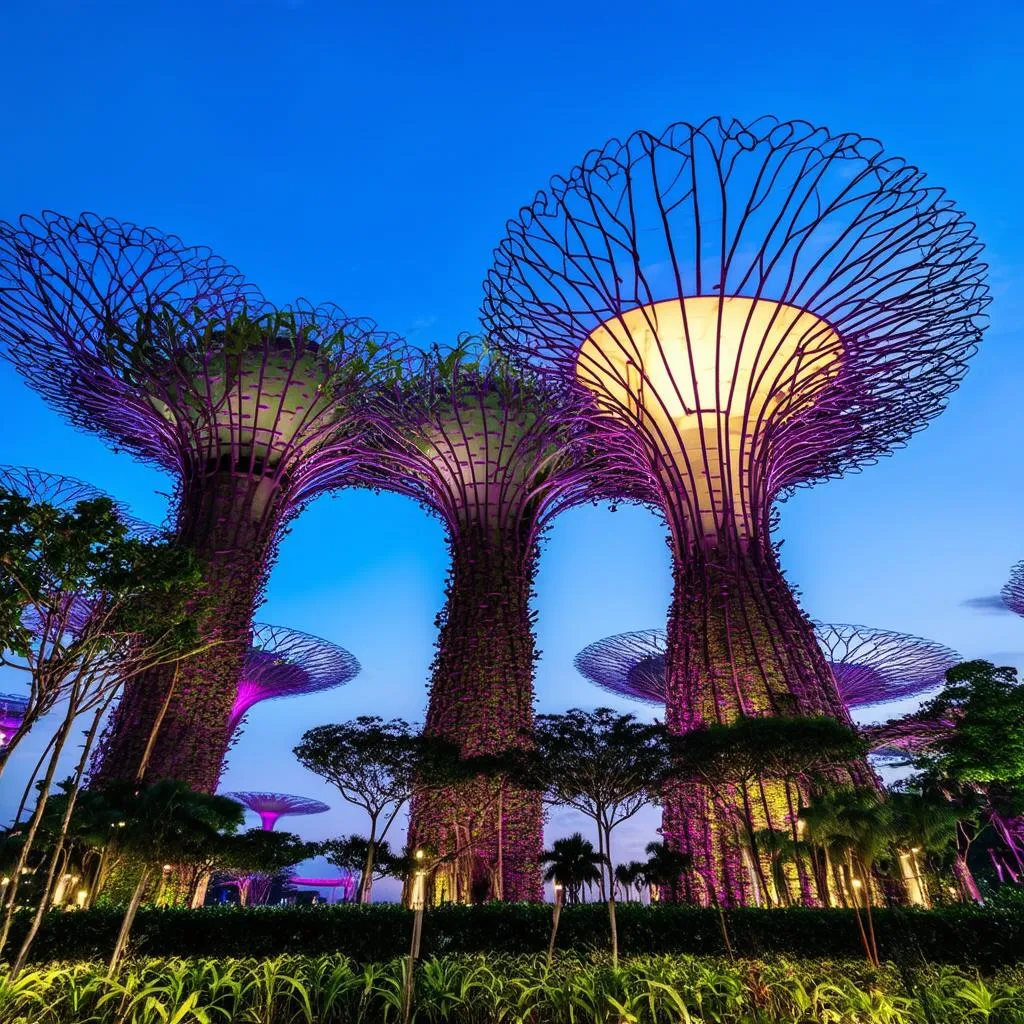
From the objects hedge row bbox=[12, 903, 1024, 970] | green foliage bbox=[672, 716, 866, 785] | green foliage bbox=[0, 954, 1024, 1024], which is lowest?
green foliage bbox=[0, 954, 1024, 1024]

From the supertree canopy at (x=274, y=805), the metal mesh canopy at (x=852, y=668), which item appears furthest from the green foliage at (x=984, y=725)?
the supertree canopy at (x=274, y=805)

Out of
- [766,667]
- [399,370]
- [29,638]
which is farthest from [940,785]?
[29,638]

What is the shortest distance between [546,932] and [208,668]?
11749 mm

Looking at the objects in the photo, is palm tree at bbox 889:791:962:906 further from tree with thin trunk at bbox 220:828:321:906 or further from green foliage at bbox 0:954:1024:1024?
tree with thin trunk at bbox 220:828:321:906

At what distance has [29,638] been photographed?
8375 mm

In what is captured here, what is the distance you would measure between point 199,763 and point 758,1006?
16022mm

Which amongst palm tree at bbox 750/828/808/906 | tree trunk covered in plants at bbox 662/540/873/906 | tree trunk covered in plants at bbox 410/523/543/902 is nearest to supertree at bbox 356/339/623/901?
tree trunk covered in plants at bbox 410/523/543/902

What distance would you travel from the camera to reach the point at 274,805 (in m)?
47.8

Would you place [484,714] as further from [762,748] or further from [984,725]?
[984,725]

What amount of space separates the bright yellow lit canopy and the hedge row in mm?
9651

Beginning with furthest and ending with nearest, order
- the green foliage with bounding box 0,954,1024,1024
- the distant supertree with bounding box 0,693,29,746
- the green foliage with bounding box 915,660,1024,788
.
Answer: the distant supertree with bounding box 0,693,29,746
the green foliage with bounding box 915,660,1024,788
the green foliage with bounding box 0,954,1024,1024

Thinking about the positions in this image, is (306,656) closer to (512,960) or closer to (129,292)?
(129,292)

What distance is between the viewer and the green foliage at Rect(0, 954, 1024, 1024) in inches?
245

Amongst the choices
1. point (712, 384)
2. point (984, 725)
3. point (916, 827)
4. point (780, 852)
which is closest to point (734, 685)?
point (780, 852)
